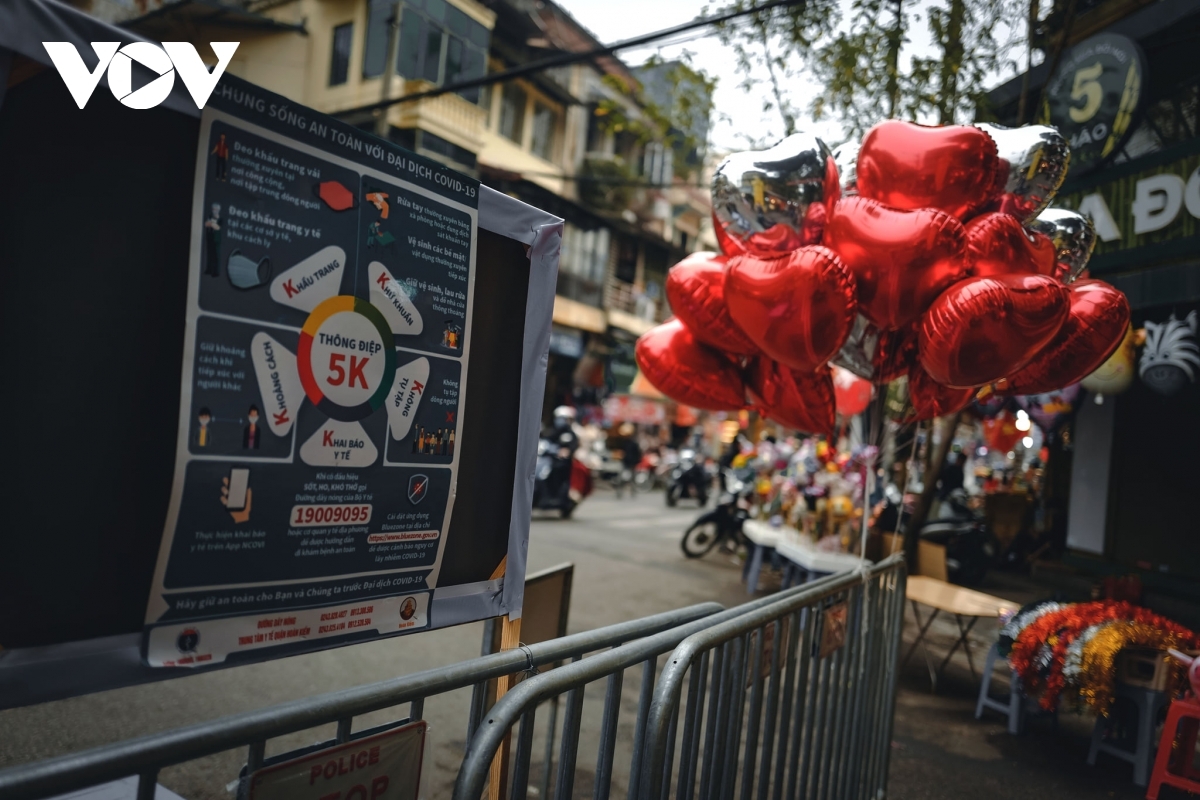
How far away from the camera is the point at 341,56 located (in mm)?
15742

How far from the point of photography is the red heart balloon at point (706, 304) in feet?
13.0

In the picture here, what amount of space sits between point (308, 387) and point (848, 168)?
383 cm

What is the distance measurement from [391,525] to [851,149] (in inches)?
155

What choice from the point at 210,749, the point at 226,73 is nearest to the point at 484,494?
the point at 210,749

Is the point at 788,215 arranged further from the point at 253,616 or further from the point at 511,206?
the point at 253,616

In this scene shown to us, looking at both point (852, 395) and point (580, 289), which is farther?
point (580, 289)

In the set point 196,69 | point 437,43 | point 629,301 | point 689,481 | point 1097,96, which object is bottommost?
point 689,481

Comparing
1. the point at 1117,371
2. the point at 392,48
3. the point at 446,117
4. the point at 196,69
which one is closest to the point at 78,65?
the point at 196,69

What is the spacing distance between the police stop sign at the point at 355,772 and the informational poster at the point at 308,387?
25 cm

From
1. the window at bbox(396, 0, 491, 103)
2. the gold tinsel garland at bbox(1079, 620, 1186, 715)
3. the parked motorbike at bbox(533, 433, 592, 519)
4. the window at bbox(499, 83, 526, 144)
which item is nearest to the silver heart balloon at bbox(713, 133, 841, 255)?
the gold tinsel garland at bbox(1079, 620, 1186, 715)

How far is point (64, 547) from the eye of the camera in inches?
51.0

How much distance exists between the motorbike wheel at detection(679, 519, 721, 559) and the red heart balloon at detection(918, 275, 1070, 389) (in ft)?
24.6

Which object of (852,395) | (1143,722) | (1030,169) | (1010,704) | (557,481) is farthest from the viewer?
(557,481)

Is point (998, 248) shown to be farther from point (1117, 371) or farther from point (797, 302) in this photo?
point (1117, 371)
